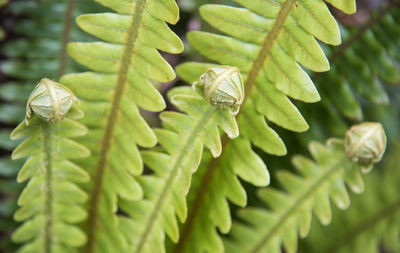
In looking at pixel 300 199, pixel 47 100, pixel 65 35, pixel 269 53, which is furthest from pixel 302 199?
pixel 65 35

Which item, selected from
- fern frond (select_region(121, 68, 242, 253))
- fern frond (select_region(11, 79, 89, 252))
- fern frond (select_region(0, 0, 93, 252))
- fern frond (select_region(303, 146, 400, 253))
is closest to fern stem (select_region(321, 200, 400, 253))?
fern frond (select_region(303, 146, 400, 253))

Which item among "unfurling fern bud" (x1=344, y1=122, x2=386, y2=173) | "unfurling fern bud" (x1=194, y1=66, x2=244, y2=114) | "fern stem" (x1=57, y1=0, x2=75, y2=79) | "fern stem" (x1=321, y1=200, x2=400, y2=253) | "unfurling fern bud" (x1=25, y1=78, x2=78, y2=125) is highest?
"unfurling fern bud" (x1=194, y1=66, x2=244, y2=114)

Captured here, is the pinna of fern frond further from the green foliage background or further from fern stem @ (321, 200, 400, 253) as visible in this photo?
fern stem @ (321, 200, 400, 253)

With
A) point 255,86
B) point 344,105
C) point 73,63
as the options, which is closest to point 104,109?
point 255,86

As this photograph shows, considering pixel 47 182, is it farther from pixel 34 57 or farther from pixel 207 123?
pixel 34 57

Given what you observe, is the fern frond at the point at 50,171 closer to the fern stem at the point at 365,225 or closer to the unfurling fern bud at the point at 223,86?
the unfurling fern bud at the point at 223,86

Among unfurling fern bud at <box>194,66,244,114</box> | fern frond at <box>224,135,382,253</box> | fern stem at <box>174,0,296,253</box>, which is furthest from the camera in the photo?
fern frond at <box>224,135,382,253</box>

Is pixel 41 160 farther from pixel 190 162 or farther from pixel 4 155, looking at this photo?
pixel 4 155
